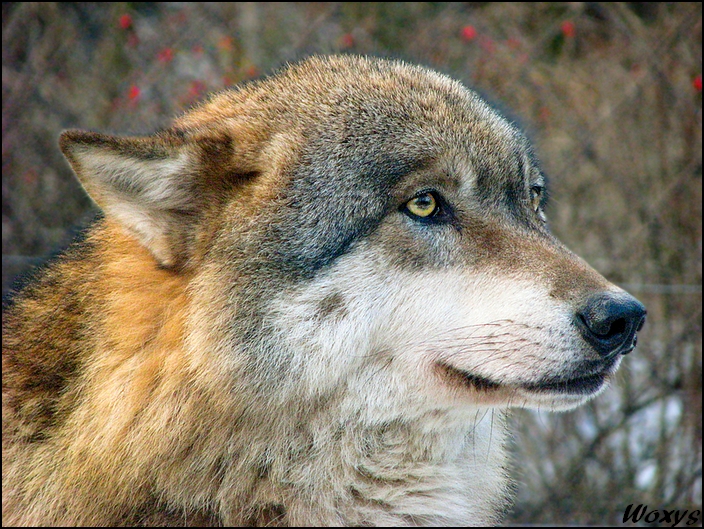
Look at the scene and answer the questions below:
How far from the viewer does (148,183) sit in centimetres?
230

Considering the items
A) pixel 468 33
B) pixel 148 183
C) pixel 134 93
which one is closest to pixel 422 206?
pixel 148 183

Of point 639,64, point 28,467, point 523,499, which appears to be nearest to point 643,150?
point 639,64

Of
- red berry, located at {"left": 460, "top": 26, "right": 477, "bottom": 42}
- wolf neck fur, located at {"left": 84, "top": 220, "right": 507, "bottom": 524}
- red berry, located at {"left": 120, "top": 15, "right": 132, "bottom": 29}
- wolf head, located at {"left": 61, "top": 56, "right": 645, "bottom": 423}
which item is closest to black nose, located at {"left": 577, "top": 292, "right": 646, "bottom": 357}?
wolf head, located at {"left": 61, "top": 56, "right": 645, "bottom": 423}

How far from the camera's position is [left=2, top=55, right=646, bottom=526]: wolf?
2.25 metres

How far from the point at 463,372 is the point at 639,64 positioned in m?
3.93

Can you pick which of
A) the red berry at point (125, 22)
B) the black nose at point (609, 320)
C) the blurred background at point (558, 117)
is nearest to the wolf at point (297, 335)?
the black nose at point (609, 320)

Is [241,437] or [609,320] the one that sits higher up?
[609,320]

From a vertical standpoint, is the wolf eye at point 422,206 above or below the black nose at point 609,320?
above

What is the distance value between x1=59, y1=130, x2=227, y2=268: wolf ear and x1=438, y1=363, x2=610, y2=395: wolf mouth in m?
0.98

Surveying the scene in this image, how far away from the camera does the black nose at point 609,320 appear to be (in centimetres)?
215

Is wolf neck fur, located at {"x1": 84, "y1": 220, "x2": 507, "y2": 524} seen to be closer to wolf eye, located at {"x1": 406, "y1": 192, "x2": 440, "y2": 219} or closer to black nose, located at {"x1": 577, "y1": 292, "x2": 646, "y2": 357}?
black nose, located at {"x1": 577, "y1": 292, "x2": 646, "y2": 357}

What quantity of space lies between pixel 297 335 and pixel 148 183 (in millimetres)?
688

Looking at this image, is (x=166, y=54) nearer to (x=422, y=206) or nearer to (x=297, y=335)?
(x=422, y=206)

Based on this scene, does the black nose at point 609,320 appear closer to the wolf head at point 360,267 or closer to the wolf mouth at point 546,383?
the wolf head at point 360,267
